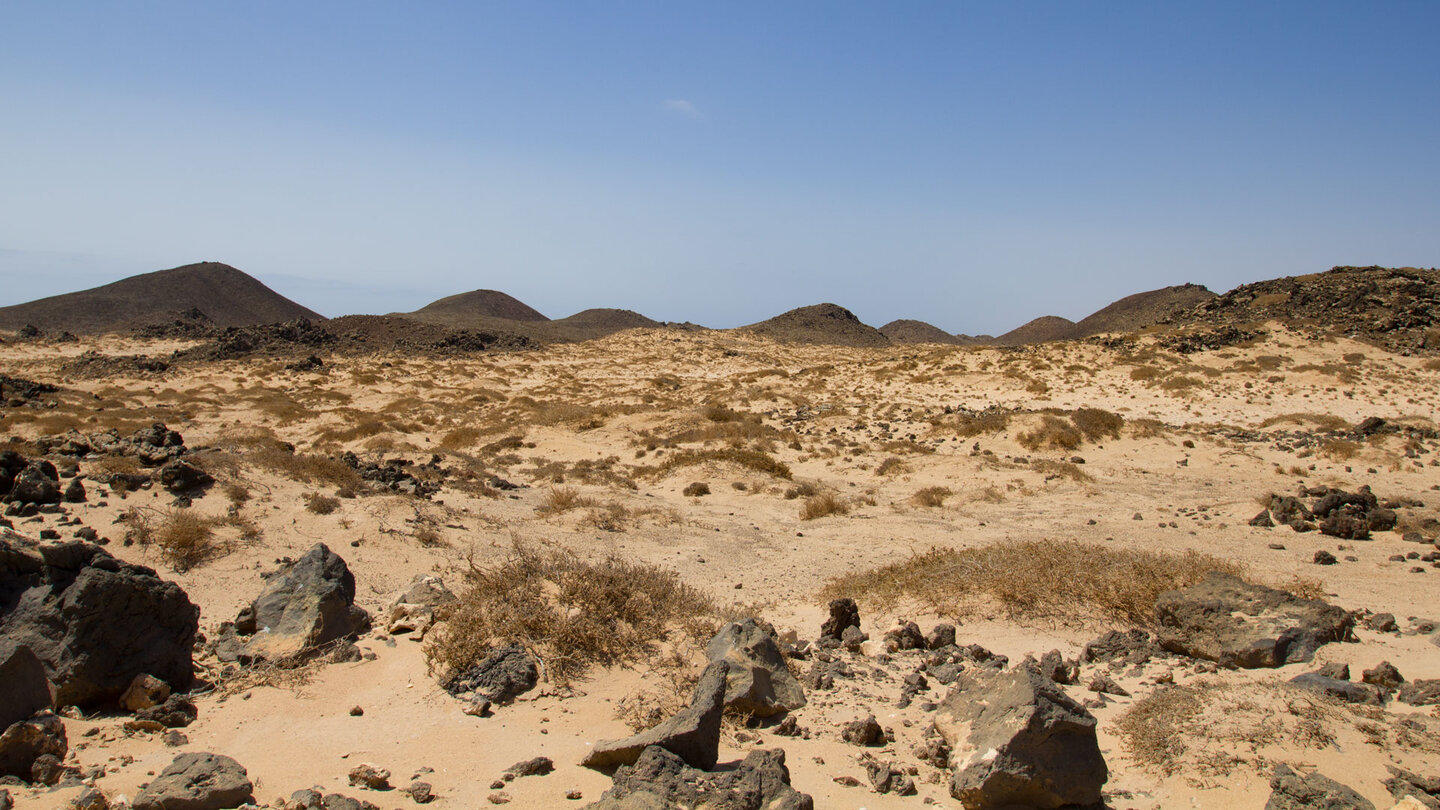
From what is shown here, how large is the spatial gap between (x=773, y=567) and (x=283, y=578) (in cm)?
642

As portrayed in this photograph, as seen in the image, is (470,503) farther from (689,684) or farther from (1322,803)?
(1322,803)

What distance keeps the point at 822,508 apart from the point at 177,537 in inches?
411

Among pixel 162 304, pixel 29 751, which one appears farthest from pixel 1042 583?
pixel 162 304

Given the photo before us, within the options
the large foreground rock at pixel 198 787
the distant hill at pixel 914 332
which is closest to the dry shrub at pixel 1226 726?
the large foreground rock at pixel 198 787

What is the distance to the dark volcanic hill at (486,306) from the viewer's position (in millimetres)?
103500

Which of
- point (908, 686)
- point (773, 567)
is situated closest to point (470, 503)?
point (773, 567)

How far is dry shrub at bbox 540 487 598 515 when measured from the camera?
13962mm

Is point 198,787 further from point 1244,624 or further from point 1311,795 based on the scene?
point 1244,624

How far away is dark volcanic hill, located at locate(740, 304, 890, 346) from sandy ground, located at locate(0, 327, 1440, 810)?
124ft

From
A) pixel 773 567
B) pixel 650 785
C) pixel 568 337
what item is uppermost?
pixel 568 337

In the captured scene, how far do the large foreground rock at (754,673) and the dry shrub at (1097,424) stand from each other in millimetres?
16958

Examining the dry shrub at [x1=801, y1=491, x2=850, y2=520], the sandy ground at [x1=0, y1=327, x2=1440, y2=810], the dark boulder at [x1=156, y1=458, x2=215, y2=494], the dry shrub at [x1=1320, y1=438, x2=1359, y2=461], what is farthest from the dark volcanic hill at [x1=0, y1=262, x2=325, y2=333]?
the dry shrub at [x1=1320, y1=438, x2=1359, y2=461]

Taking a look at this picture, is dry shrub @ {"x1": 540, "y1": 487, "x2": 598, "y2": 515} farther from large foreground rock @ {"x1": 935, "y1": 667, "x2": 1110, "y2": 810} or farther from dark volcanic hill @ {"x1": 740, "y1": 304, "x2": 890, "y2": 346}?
dark volcanic hill @ {"x1": 740, "y1": 304, "x2": 890, "y2": 346}

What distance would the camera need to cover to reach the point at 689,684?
6.07 metres
